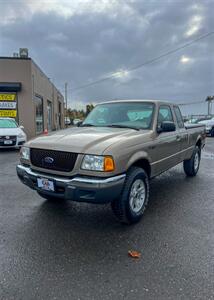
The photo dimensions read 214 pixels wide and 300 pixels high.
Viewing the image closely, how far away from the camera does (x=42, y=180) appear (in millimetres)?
3342

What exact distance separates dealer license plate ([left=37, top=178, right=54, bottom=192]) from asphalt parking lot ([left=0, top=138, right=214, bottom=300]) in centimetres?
63

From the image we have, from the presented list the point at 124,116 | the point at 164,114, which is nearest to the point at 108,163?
the point at 124,116

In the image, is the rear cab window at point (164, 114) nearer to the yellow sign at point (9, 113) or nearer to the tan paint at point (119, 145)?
the tan paint at point (119, 145)

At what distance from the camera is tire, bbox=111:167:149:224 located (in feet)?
10.9

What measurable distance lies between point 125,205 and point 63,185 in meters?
0.91

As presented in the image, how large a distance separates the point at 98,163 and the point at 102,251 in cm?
107

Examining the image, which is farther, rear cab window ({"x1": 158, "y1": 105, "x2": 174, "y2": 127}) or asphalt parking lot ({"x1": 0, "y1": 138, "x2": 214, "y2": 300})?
rear cab window ({"x1": 158, "y1": 105, "x2": 174, "y2": 127})

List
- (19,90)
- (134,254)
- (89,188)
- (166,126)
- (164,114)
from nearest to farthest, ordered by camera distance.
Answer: (134,254) → (89,188) → (166,126) → (164,114) → (19,90)

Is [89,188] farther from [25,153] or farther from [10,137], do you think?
[10,137]

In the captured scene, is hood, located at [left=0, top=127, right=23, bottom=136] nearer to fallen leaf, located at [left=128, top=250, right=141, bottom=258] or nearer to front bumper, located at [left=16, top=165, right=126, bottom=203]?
front bumper, located at [left=16, top=165, right=126, bottom=203]

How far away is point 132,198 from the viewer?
11.6 feet

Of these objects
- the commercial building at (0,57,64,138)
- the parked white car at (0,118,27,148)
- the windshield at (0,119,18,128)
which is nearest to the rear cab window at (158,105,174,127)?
the parked white car at (0,118,27,148)

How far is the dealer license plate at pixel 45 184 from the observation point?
3227mm

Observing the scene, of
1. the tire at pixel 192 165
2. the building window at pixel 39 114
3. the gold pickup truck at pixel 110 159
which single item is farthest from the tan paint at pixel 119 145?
the building window at pixel 39 114
